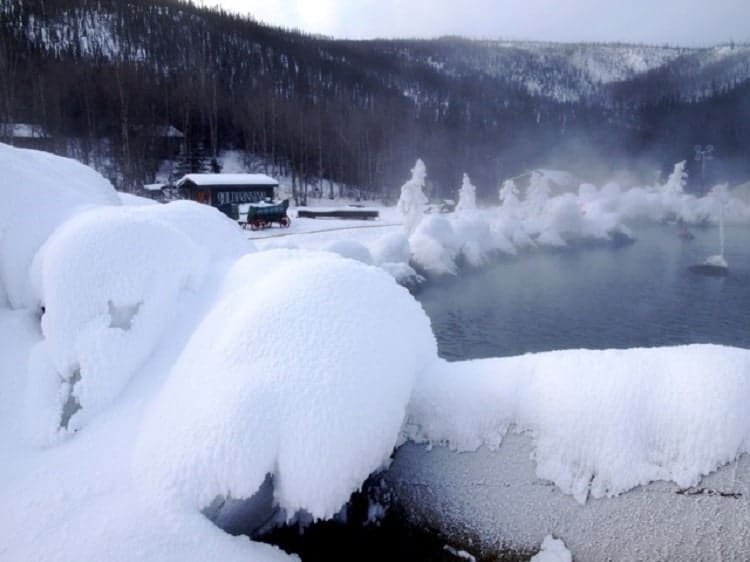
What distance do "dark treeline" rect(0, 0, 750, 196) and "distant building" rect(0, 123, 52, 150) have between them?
2.28 ft

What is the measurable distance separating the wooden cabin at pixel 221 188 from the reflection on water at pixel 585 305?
16750mm

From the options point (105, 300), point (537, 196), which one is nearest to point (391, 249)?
point (105, 300)

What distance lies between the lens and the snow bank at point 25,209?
16.7 ft

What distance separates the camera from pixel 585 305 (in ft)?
65.0

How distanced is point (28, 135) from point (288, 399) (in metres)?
43.4

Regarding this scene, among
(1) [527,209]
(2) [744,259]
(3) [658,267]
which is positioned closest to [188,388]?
(3) [658,267]

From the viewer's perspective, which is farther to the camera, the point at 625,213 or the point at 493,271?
the point at 625,213

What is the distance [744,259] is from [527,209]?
14838 mm

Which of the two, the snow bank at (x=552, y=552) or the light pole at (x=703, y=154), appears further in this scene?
the light pole at (x=703, y=154)

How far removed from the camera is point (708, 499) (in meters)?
3.08

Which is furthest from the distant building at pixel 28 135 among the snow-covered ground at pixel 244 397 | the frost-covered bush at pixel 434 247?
the snow-covered ground at pixel 244 397

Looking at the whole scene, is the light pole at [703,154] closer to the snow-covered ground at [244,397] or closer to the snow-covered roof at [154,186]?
the snow-covered roof at [154,186]

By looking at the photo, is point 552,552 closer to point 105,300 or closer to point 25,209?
point 105,300

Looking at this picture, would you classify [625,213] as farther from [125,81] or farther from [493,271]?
[125,81]
